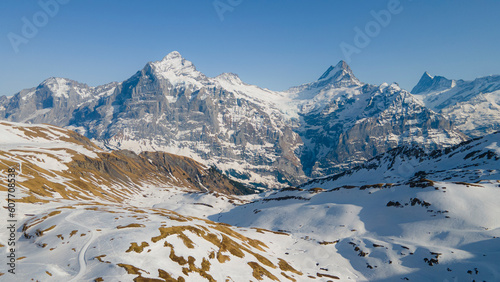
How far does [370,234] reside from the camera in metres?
118

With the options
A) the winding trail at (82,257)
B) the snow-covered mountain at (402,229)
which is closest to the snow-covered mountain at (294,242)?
the winding trail at (82,257)

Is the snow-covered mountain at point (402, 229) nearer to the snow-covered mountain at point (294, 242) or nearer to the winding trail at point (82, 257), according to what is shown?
the snow-covered mountain at point (294, 242)

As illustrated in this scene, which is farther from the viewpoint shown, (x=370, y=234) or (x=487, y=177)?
(x=487, y=177)

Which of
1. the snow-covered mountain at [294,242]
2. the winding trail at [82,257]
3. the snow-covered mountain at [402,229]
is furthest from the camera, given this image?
the snow-covered mountain at [402,229]

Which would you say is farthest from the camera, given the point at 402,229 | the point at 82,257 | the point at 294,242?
the point at 294,242

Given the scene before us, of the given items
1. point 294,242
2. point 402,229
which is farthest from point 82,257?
point 402,229

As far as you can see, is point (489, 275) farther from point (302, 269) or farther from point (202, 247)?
point (202, 247)

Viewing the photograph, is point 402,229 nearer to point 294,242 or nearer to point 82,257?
point 294,242

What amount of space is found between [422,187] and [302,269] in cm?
8034

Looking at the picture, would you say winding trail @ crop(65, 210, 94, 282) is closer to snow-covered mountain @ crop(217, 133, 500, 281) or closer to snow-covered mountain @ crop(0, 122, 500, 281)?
snow-covered mountain @ crop(0, 122, 500, 281)

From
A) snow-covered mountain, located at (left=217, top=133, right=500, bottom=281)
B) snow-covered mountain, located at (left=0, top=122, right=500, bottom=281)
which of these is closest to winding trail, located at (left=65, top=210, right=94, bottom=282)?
snow-covered mountain, located at (left=0, top=122, right=500, bottom=281)

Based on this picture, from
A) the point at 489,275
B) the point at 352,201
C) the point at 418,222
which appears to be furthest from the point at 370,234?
the point at 489,275

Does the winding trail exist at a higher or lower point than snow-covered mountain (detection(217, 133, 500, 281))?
higher

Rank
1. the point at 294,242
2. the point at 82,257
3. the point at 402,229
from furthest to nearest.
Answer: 1. the point at 294,242
2. the point at 402,229
3. the point at 82,257
